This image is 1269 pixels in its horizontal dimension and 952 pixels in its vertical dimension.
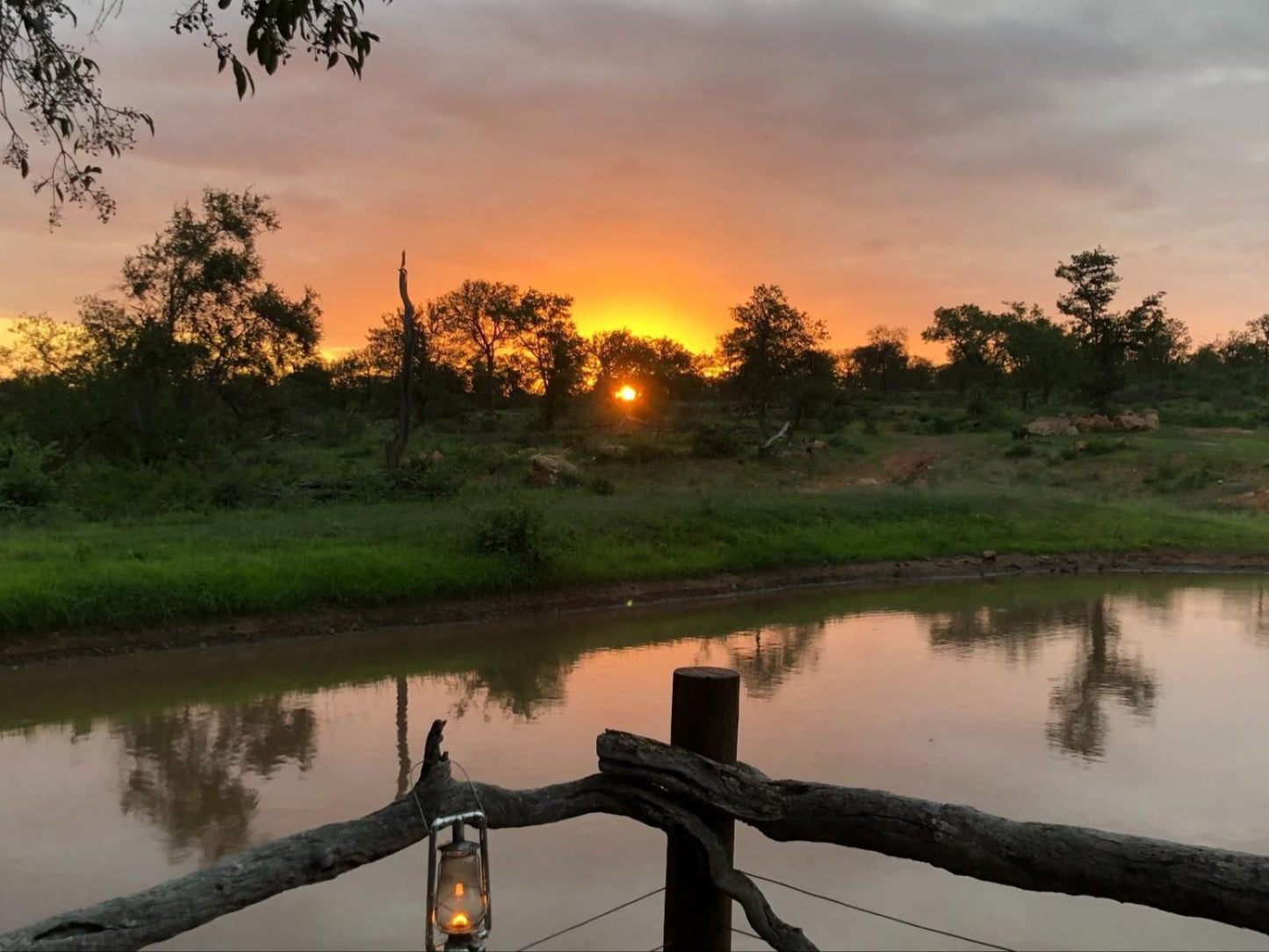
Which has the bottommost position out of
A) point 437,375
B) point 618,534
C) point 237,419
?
point 618,534

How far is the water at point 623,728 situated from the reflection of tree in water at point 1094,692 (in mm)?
41

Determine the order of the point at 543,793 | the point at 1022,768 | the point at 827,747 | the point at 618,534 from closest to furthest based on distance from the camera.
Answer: the point at 543,793, the point at 1022,768, the point at 827,747, the point at 618,534

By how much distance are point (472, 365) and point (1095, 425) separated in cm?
2754

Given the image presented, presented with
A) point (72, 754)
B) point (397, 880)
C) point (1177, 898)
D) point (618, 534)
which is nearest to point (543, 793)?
point (1177, 898)

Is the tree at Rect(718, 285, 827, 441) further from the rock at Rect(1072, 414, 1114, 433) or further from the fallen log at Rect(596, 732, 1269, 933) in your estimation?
the fallen log at Rect(596, 732, 1269, 933)

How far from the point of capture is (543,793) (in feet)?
10.9

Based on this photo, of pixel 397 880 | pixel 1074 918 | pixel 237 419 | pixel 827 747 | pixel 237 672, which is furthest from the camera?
pixel 237 419

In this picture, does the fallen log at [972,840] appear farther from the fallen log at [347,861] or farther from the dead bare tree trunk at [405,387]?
the dead bare tree trunk at [405,387]

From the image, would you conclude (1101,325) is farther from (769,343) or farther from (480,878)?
(480,878)

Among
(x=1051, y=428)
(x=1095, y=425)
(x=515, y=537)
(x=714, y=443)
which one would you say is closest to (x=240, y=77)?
(x=515, y=537)

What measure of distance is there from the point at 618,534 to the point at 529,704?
24.9 feet

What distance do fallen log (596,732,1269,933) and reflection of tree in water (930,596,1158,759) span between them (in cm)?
599

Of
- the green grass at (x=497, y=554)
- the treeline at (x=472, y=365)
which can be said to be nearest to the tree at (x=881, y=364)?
the treeline at (x=472, y=365)

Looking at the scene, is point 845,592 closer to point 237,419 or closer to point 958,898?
point 958,898
